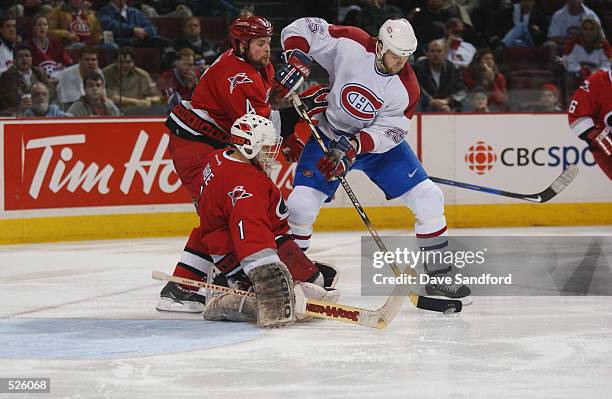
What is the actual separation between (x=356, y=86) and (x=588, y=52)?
4.53m

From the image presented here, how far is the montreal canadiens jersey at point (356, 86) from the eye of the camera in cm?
515

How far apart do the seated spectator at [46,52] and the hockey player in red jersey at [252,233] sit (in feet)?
11.6

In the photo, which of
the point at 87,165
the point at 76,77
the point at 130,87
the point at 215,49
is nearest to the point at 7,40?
the point at 76,77

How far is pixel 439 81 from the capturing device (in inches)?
348

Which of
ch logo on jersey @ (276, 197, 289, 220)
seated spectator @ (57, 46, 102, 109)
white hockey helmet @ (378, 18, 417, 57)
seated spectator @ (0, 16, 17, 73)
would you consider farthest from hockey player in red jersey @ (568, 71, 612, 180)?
seated spectator @ (0, 16, 17, 73)

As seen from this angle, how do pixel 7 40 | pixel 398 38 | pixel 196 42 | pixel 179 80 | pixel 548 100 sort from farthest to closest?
pixel 548 100, pixel 196 42, pixel 179 80, pixel 7 40, pixel 398 38

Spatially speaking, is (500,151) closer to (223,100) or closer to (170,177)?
(170,177)

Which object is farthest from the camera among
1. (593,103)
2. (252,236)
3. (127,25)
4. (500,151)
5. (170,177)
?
(500,151)

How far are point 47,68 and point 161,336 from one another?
3.90m

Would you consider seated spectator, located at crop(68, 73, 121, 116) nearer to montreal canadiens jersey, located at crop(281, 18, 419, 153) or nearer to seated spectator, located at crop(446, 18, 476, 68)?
seated spectator, located at crop(446, 18, 476, 68)

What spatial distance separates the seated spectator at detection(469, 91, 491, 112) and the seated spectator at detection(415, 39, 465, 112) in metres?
0.08

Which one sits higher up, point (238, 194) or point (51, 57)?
point (238, 194)

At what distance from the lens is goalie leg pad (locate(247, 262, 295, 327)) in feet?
14.2

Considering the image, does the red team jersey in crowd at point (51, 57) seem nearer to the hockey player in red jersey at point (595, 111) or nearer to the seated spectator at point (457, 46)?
the seated spectator at point (457, 46)
